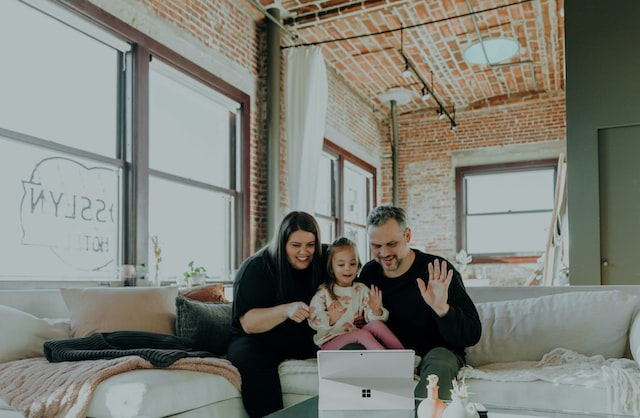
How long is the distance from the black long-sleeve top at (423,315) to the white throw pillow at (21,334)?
5.51 feet

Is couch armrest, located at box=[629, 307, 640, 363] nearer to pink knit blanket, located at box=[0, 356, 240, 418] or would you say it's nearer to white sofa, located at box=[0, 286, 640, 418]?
white sofa, located at box=[0, 286, 640, 418]

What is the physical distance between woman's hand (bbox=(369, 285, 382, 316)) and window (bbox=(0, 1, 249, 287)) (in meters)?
2.24

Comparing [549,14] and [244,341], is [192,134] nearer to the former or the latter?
[244,341]

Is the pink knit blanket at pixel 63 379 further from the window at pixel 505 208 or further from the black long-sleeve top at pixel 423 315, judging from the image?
the window at pixel 505 208

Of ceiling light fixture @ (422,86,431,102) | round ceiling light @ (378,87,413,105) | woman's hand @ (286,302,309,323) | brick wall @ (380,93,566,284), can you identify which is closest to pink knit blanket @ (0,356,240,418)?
woman's hand @ (286,302,309,323)

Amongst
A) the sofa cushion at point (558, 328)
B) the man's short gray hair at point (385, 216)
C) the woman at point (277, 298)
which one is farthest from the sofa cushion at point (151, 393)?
the sofa cushion at point (558, 328)

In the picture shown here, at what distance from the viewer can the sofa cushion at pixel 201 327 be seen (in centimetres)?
313

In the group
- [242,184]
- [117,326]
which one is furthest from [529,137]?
[117,326]

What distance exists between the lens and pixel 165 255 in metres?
4.96

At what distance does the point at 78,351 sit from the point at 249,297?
2.70ft

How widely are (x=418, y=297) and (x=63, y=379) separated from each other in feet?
5.38

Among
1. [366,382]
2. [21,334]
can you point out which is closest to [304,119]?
[21,334]

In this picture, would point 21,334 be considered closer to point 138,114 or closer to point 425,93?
point 138,114

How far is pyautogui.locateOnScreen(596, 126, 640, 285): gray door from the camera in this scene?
4.71 m
